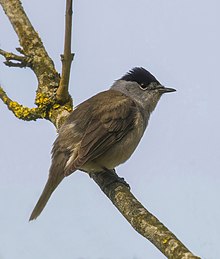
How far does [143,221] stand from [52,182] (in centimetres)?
187

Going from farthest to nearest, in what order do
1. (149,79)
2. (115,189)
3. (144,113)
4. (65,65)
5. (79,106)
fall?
(149,79) < (144,113) < (79,106) < (65,65) < (115,189)

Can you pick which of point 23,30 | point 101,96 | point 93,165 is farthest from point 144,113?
point 23,30

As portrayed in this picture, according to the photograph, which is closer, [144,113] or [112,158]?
[112,158]

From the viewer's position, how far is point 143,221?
4.86 m

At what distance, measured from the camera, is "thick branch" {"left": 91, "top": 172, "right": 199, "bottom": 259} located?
420 centimetres

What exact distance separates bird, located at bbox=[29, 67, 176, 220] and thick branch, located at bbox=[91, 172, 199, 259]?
44cm

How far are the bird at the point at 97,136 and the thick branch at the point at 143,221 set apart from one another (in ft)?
1.46

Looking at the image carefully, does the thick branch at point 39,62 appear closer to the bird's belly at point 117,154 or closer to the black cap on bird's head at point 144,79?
the bird's belly at point 117,154

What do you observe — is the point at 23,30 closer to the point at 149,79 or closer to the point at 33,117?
the point at 33,117

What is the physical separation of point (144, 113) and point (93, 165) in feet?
3.72

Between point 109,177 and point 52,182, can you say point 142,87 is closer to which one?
point 109,177

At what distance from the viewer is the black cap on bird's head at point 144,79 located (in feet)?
27.0

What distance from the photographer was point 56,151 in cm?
682

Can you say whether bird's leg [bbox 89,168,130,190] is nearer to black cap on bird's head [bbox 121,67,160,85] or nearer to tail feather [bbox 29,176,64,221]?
tail feather [bbox 29,176,64,221]
